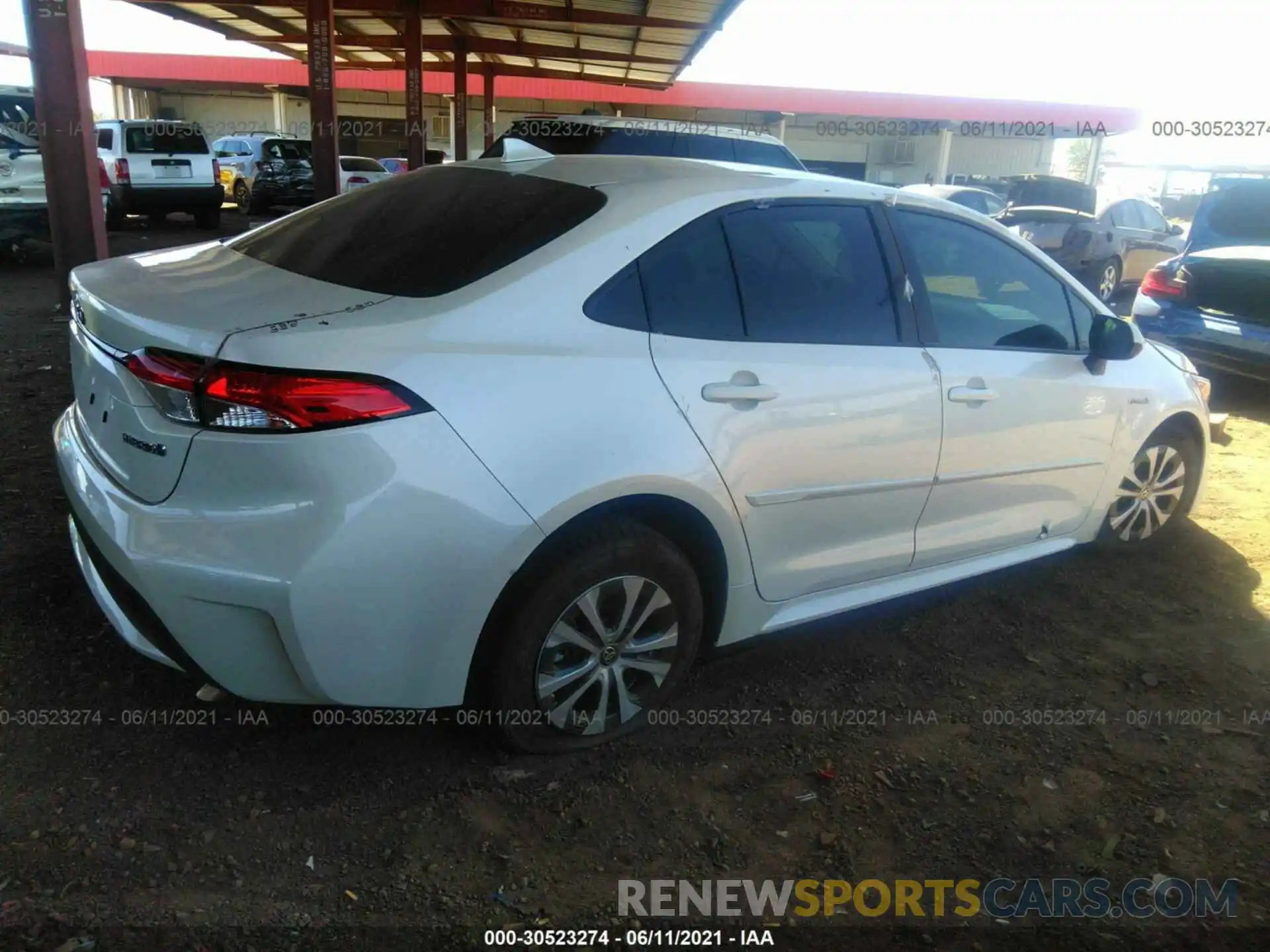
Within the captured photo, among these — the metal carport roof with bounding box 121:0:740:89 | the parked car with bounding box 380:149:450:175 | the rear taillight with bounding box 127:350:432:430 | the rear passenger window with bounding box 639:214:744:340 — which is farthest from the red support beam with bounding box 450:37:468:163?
the rear taillight with bounding box 127:350:432:430

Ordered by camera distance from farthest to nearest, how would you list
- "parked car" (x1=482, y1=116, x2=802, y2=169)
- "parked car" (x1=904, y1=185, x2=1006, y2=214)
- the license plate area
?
the license plate area, "parked car" (x1=904, y1=185, x2=1006, y2=214), "parked car" (x1=482, y1=116, x2=802, y2=169)

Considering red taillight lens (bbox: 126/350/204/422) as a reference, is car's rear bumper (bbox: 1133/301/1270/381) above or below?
below

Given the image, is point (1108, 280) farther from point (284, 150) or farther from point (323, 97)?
point (284, 150)

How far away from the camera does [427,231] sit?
9.30 feet

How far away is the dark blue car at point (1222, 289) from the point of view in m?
7.28

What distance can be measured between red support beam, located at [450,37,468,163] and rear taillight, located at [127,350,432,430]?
18170 mm

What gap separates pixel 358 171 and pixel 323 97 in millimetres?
7618

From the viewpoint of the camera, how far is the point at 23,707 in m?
2.80

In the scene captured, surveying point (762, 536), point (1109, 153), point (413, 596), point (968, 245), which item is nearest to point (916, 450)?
point (762, 536)

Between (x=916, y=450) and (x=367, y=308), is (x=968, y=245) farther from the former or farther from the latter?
(x=367, y=308)

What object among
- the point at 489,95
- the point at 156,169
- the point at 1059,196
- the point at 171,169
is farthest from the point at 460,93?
the point at 1059,196

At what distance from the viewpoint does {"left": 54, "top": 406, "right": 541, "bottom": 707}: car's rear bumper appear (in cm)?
214

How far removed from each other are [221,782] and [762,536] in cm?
164

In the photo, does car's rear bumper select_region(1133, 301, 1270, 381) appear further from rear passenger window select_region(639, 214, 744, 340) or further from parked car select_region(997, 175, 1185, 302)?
rear passenger window select_region(639, 214, 744, 340)
